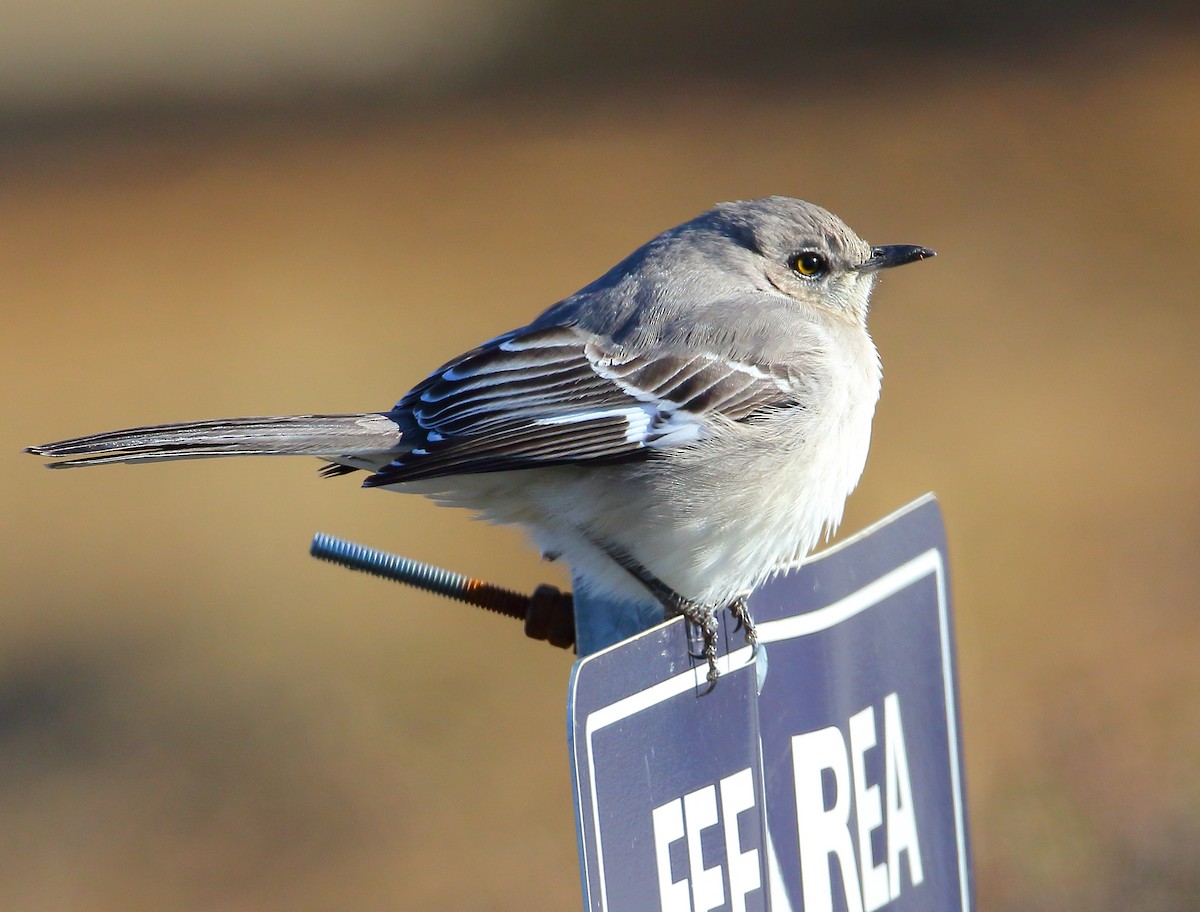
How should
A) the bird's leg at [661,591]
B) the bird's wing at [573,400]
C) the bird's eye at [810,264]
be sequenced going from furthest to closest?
the bird's eye at [810,264]
the bird's wing at [573,400]
the bird's leg at [661,591]

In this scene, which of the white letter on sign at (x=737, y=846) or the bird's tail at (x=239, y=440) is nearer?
the white letter on sign at (x=737, y=846)

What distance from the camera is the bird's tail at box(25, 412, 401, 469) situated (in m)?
2.61

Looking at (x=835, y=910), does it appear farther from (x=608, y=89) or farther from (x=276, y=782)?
(x=608, y=89)

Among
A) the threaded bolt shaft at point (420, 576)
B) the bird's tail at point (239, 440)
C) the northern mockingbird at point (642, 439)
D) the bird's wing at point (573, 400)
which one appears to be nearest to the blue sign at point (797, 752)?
the threaded bolt shaft at point (420, 576)

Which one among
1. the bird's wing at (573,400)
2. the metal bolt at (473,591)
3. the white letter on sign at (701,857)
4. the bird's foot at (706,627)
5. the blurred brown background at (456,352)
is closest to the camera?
the white letter on sign at (701,857)

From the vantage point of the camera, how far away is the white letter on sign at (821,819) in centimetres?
225

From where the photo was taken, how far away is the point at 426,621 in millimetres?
7059

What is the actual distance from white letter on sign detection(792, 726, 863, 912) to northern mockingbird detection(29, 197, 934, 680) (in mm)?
664

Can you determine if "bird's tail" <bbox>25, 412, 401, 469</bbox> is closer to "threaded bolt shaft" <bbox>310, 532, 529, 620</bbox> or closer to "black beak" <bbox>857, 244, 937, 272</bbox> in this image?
"threaded bolt shaft" <bbox>310, 532, 529, 620</bbox>

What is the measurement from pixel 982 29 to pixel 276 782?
42.1 ft

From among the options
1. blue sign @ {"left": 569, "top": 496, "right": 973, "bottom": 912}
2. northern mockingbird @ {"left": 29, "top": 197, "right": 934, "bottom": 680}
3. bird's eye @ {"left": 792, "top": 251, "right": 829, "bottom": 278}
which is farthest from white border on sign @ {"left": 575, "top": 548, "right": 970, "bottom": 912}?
bird's eye @ {"left": 792, "top": 251, "right": 829, "bottom": 278}

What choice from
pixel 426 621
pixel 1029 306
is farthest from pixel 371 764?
pixel 1029 306

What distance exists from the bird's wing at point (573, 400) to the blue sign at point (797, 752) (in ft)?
2.41

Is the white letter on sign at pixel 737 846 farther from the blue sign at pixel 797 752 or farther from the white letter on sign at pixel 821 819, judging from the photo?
the white letter on sign at pixel 821 819
